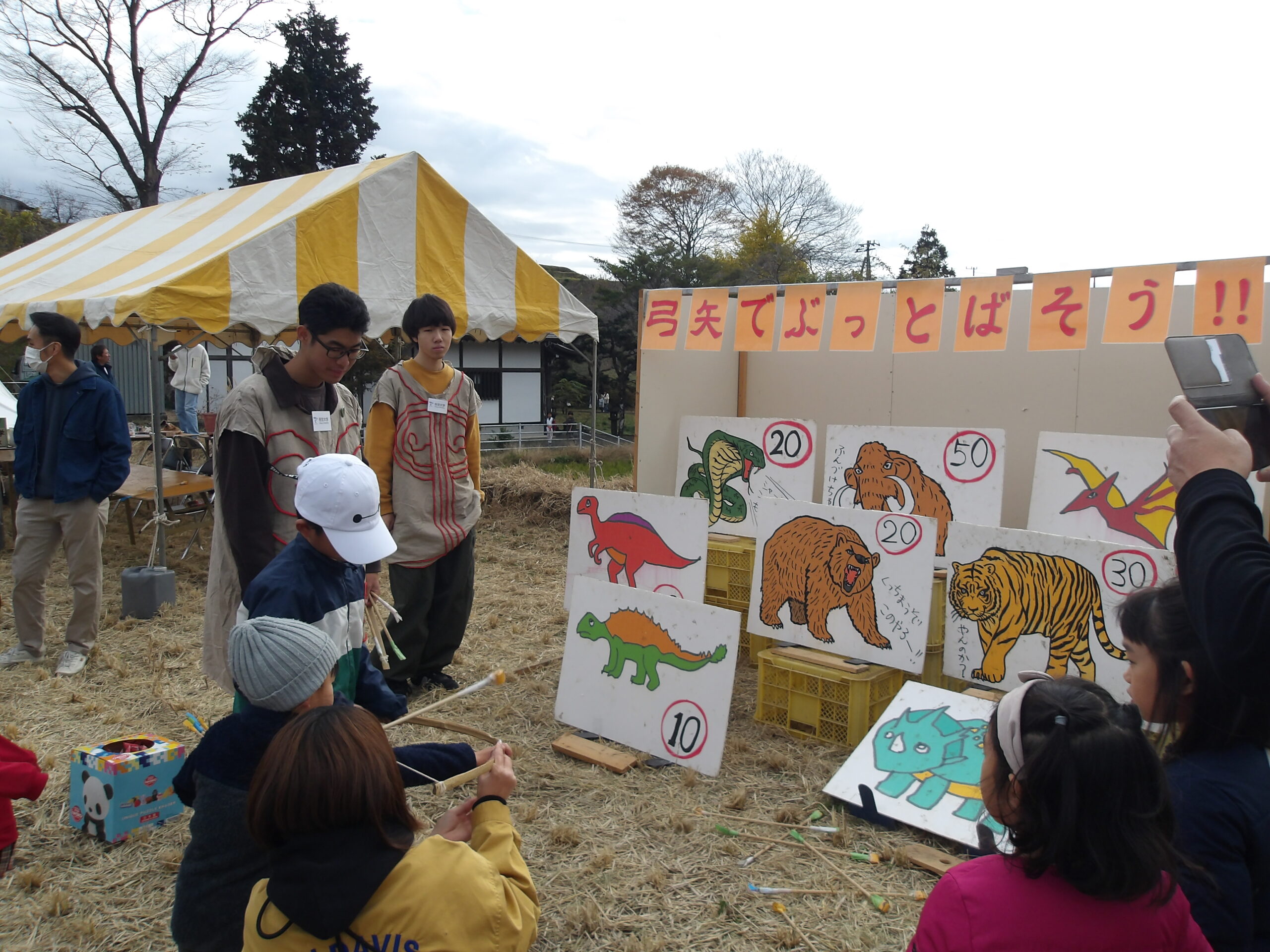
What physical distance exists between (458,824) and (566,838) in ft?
4.30

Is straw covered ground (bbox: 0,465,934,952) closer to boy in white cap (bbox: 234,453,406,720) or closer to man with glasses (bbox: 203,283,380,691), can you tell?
man with glasses (bbox: 203,283,380,691)

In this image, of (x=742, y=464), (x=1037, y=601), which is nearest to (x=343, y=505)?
(x=1037, y=601)

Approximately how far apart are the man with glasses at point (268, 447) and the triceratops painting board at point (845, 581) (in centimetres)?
188

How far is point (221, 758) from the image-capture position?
1.51m

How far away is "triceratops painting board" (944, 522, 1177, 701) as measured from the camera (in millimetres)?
3146

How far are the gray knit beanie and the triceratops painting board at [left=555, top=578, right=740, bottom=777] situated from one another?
6.22 feet

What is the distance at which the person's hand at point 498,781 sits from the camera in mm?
1595

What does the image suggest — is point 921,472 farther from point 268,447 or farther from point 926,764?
point 268,447

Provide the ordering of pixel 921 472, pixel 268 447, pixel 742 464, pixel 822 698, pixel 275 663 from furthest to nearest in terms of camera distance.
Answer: pixel 742 464 < pixel 921 472 < pixel 822 698 < pixel 268 447 < pixel 275 663

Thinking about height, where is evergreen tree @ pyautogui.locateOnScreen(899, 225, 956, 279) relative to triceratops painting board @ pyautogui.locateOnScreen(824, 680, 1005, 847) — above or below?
above

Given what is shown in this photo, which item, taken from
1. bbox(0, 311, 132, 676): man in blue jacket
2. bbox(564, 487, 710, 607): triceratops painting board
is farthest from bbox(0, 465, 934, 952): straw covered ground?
bbox(564, 487, 710, 607): triceratops painting board

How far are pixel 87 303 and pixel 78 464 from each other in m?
1.67

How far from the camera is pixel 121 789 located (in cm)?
273

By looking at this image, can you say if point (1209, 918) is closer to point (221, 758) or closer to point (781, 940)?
point (781, 940)
